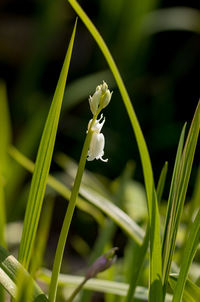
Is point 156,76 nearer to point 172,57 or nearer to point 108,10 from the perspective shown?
point 172,57

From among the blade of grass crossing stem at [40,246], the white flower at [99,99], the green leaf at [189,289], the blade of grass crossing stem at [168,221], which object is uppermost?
the white flower at [99,99]

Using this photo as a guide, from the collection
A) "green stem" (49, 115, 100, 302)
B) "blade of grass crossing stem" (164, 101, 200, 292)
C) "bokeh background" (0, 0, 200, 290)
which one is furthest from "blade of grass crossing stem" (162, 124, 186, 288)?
"bokeh background" (0, 0, 200, 290)

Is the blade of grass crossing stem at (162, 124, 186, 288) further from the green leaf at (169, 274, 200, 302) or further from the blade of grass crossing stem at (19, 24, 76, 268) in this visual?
the blade of grass crossing stem at (19, 24, 76, 268)

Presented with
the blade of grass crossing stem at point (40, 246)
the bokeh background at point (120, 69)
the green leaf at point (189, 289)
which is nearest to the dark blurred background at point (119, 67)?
the bokeh background at point (120, 69)

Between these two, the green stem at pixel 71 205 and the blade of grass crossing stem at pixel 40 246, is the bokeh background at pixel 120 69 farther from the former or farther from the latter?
the green stem at pixel 71 205

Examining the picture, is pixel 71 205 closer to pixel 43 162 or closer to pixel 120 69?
pixel 43 162

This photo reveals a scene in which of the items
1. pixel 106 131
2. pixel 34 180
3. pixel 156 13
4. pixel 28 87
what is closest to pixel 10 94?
pixel 28 87
